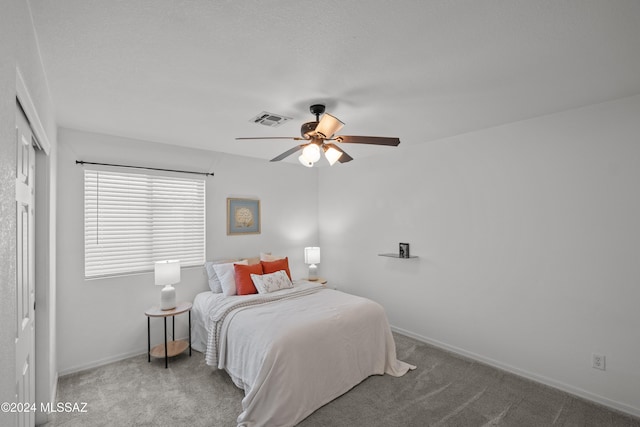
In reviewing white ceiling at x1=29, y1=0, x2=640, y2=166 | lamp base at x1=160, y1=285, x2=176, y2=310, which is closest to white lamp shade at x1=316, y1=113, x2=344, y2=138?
white ceiling at x1=29, y1=0, x2=640, y2=166

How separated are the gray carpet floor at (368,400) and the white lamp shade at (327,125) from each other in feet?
7.31

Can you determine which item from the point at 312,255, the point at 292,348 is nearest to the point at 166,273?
the point at 292,348

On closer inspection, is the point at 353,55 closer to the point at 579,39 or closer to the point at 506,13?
the point at 506,13

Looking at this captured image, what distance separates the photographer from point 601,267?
2.53m

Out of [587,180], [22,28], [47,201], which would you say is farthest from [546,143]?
[47,201]

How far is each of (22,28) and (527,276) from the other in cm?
394

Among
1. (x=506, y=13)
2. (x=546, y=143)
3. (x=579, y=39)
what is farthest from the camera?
(x=546, y=143)

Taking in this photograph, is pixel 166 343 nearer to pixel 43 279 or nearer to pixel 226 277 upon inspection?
pixel 226 277

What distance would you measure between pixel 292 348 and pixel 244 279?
4.63 ft

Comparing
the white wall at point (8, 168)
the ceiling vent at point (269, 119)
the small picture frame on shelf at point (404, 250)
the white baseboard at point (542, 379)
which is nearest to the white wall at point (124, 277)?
the ceiling vent at point (269, 119)

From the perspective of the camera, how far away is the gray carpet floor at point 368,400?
2309 mm

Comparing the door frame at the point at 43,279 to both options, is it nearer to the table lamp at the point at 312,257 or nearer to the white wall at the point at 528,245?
the table lamp at the point at 312,257

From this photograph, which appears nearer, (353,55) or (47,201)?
(353,55)

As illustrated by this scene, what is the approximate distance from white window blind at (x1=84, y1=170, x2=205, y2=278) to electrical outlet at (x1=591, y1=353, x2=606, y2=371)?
13.8 ft
